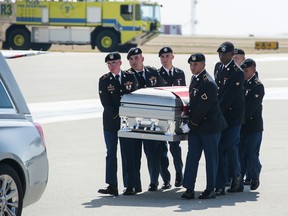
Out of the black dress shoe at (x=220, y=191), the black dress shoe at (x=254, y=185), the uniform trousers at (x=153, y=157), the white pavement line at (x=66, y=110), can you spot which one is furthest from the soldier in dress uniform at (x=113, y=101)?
the white pavement line at (x=66, y=110)

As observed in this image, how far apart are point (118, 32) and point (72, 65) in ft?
68.4

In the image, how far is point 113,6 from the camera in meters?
58.1

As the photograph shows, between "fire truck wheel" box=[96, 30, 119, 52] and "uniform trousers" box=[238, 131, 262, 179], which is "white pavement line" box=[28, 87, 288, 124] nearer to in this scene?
"uniform trousers" box=[238, 131, 262, 179]

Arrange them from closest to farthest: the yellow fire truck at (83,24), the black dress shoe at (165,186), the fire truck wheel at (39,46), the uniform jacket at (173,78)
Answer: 1. the black dress shoe at (165,186)
2. the uniform jacket at (173,78)
3. the yellow fire truck at (83,24)
4. the fire truck wheel at (39,46)

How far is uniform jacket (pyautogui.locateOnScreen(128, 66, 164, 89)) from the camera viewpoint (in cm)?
1133

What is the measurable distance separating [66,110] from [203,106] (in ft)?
35.7

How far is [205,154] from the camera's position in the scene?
10.7m

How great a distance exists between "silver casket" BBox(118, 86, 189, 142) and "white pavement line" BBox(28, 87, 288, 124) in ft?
26.7

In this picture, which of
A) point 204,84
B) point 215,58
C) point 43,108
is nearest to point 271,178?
point 204,84

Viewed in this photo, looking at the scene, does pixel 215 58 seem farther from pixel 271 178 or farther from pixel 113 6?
pixel 271 178

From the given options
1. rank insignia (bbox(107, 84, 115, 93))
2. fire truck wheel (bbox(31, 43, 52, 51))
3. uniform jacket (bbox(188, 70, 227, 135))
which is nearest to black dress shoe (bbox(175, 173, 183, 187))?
uniform jacket (bbox(188, 70, 227, 135))

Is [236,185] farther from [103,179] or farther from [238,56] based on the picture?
[103,179]

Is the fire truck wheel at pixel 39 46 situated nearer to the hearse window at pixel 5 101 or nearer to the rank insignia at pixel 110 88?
the rank insignia at pixel 110 88

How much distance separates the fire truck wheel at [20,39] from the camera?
58469 mm
